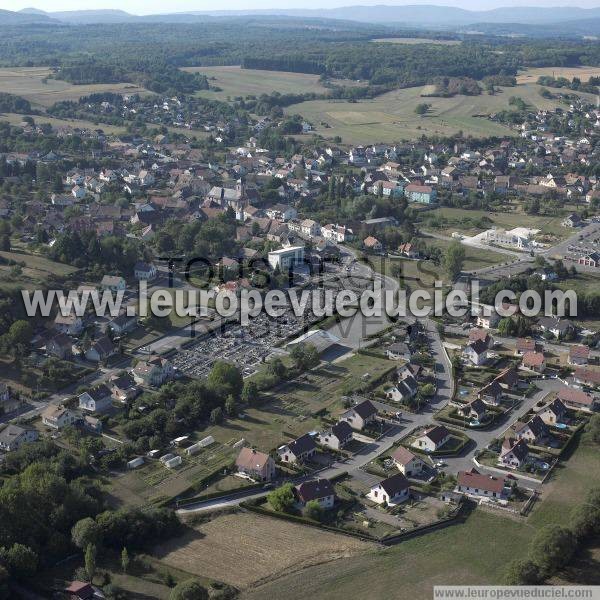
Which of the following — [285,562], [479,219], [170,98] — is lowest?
[285,562]

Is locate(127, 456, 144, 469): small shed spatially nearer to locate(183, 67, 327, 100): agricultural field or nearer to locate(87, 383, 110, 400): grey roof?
locate(87, 383, 110, 400): grey roof

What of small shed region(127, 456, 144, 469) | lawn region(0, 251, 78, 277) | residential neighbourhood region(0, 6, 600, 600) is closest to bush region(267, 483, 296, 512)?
residential neighbourhood region(0, 6, 600, 600)

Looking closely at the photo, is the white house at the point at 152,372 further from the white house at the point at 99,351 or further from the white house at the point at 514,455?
the white house at the point at 514,455

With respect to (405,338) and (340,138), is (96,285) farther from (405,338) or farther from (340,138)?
(340,138)

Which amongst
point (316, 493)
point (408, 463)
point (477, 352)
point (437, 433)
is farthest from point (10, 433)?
point (477, 352)

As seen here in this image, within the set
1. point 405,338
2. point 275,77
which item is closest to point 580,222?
point 405,338
